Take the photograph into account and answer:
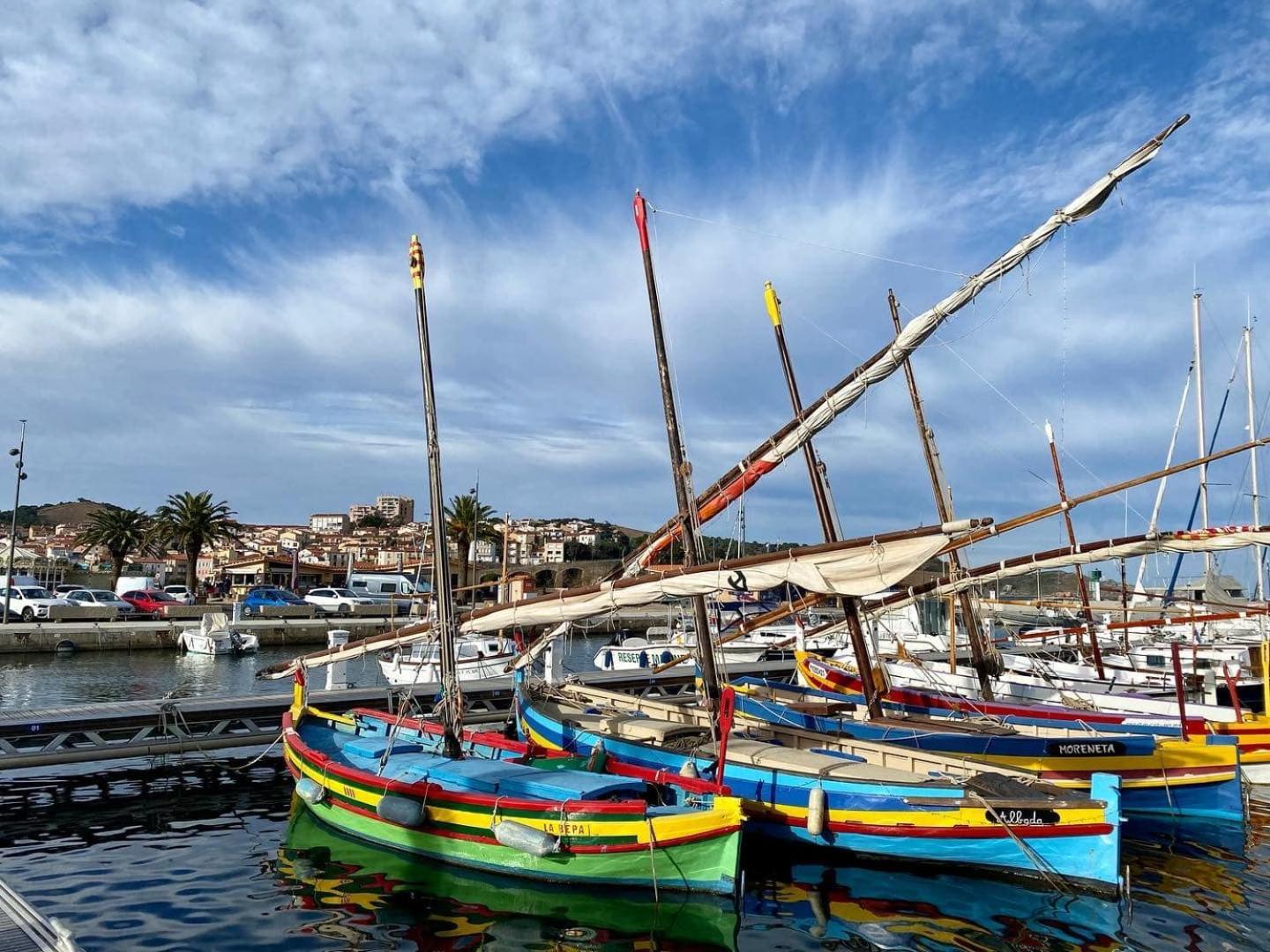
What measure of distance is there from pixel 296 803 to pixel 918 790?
12108 millimetres

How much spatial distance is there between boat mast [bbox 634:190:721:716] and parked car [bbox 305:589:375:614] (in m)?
52.7

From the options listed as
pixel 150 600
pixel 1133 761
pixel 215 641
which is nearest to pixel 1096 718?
pixel 1133 761

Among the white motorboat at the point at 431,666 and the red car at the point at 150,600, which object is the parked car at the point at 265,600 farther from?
the white motorboat at the point at 431,666

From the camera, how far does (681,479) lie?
64.1 feet

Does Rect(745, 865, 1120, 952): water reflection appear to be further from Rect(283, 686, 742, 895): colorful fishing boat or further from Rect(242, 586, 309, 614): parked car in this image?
Rect(242, 586, 309, 614): parked car

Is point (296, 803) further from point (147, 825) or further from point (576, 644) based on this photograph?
point (576, 644)

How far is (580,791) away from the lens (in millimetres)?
13711

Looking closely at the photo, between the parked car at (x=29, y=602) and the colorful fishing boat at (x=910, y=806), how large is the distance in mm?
53451

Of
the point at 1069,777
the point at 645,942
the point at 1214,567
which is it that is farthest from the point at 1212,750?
the point at 1214,567

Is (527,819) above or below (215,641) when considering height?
below

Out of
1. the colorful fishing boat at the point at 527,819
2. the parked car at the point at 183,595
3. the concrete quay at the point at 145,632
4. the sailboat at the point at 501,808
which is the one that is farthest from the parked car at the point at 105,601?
the colorful fishing boat at the point at 527,819

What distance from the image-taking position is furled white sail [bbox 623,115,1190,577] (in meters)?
16.2

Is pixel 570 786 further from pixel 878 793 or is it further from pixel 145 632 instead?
pixel 145 632

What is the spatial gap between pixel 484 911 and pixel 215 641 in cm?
4289
